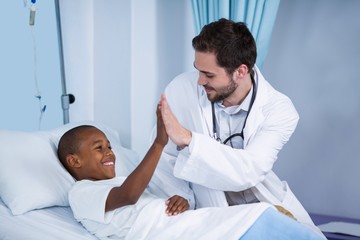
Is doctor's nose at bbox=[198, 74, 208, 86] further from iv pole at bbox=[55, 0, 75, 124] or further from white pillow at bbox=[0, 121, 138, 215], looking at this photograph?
iv pole at bbox=[55, 0, 75, 124]

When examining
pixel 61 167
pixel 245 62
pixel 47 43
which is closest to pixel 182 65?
pixel 47 43

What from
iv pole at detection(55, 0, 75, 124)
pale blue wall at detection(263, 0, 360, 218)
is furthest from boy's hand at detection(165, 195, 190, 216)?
pale blue wall at detection(263, 0, 360, 218)

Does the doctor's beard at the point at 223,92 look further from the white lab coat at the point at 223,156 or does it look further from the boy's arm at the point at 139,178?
the boy's arm at the point at 139,178

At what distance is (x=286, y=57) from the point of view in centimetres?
246

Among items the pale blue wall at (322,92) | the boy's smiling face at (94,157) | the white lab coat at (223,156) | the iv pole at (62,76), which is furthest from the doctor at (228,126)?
the pale blue wall at (322,92)

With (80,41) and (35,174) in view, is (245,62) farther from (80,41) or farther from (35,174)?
(80,41)

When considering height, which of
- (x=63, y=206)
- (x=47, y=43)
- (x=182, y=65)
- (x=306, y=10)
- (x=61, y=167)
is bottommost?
(x=63, y=206)

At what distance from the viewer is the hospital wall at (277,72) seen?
2355mm

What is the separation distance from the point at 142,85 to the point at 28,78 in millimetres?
743

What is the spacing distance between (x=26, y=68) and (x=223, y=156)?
1.13 meters

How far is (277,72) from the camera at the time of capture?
249 centimetres

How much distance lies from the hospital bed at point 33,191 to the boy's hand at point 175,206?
27 cm

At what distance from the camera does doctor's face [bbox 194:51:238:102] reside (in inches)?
65.9

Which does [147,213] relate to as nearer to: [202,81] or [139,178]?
[139,178]
